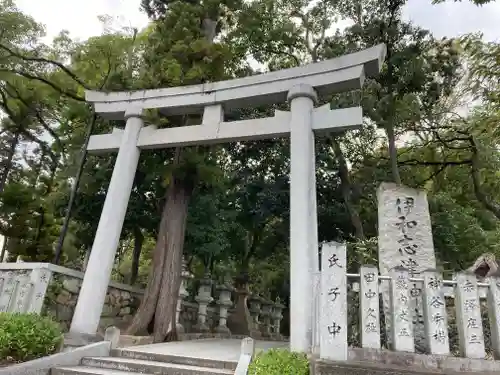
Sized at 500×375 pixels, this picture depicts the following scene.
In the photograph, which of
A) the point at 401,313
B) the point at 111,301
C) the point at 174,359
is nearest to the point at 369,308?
the point at 401,313

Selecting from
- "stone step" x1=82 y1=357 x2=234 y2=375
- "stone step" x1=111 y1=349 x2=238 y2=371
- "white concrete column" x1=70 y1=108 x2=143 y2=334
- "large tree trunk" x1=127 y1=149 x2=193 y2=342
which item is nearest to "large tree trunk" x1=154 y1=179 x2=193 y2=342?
"large tree trunk" x1=127 y1=149 x2=193 y2=342

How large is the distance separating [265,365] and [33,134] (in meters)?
12.9

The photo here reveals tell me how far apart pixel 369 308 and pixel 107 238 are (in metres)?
4.45

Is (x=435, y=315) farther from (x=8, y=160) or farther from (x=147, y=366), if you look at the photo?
(x=8, y=160)

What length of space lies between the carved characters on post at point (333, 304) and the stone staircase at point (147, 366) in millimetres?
1427

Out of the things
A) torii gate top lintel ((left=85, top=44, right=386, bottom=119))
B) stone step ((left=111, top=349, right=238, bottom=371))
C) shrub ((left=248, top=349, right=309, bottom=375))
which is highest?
torii gate top lintel ((left=85, top=44, right=386, bottom=119))

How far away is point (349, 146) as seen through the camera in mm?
12406

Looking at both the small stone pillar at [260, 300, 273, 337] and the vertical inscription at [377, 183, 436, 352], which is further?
the small stone pillar at [260, 300, 273, 337]

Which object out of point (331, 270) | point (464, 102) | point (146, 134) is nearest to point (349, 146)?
point (464, 102)

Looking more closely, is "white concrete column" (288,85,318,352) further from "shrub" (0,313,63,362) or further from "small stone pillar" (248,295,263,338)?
"small stone pillar" (248,295,263,338)

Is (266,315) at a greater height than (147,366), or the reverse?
(266,315)

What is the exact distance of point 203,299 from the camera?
9.34 m

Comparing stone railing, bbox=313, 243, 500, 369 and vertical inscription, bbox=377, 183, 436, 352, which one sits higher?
vertical inscription, bbox=377, 183, 436, 352

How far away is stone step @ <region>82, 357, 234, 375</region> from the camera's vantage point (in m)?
4.55
